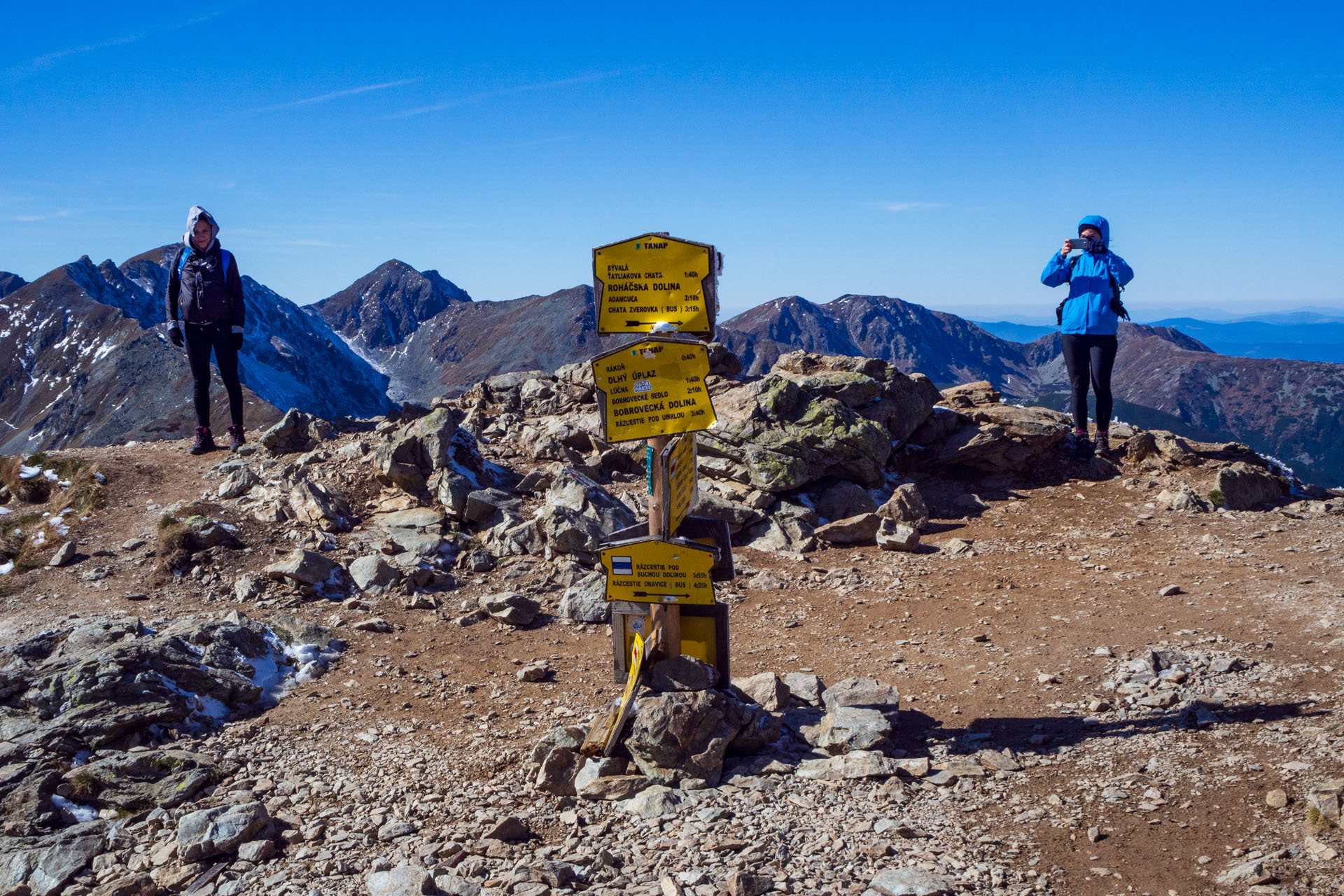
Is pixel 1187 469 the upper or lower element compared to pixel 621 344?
lower

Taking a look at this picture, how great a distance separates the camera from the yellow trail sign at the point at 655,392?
6.32 m

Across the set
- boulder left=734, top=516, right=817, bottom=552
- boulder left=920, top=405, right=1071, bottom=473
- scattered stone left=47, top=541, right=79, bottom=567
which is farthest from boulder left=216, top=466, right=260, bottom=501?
boulder left=920, top=405, right=1071, bottom=473

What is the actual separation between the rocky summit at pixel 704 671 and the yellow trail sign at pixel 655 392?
5.95 feet

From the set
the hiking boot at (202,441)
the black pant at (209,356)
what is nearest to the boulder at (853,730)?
the black pant at (209,356)

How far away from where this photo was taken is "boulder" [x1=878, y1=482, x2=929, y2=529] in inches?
509

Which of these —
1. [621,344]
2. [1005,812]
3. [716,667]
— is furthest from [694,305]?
[1005,812]

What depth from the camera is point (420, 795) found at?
6.07m

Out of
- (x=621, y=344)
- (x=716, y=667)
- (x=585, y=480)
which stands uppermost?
(x=621, y=344)

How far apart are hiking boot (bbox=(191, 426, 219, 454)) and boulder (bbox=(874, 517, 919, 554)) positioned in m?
12.1

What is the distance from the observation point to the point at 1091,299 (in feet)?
44.2

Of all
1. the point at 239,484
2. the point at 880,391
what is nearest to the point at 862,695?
the point at 880,391

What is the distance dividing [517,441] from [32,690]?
918 cm

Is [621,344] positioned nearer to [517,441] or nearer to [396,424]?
[517,441]

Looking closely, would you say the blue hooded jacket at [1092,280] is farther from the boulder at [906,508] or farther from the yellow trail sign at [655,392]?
the yellow trail sign at [655,392]
